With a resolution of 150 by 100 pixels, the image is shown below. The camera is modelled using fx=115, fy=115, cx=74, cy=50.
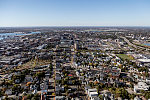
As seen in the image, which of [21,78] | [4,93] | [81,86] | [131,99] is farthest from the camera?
[21,78]

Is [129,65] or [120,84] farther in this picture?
[129,65]

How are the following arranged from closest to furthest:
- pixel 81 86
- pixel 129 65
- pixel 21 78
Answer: pixel 81 86 < pixel 21 78 < pixel 129 65

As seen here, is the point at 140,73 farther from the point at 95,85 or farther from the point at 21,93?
the point at 21,93

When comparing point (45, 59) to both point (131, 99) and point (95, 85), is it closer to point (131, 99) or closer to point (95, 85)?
point (95, 85)

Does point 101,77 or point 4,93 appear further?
point 101,77

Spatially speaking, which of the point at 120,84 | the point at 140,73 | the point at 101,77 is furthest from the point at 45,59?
the point at 140,73

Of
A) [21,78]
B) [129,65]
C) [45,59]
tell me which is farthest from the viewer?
[45,59]

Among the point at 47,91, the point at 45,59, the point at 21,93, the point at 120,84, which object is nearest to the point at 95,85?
the point at 120,84

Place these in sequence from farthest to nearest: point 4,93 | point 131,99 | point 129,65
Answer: point 129,65, point 4,93, point 131,99

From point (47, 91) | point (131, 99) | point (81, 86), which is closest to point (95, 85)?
point (81, 86)
